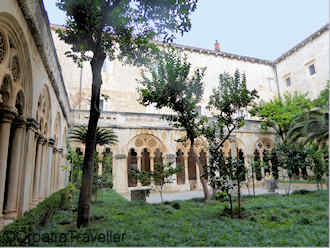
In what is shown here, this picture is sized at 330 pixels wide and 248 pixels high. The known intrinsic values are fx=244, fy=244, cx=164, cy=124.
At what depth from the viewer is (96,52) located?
4.98 metres

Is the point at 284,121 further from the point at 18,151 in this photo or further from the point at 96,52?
the point at 18,151

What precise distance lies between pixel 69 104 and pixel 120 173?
14.7 feet

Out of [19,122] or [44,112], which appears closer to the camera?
[19,122]

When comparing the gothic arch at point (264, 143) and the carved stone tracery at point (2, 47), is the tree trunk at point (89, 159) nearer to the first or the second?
the carved stone tracery at point (2, 47)

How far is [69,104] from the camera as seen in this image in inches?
489

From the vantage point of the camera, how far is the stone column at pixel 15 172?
459 cm

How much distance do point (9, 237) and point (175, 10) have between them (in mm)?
5067

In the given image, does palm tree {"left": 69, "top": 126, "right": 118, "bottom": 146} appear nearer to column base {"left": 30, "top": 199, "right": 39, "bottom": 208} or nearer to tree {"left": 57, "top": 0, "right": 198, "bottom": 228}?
column base {"left": 30, "top": 199, "right": 39, "bottom": 208}

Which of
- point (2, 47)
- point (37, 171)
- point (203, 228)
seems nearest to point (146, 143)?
point (37, 171)

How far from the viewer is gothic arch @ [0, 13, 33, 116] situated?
4.12 m

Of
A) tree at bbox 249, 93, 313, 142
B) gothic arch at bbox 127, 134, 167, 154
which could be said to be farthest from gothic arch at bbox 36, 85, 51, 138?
tree at bbox 249, 93, 313, 142

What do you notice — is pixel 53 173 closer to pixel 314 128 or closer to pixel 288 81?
pixel 314 128

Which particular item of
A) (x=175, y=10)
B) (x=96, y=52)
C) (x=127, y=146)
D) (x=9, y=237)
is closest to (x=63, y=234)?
(x=9, y=237)

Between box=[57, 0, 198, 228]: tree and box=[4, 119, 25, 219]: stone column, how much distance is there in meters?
1.25
